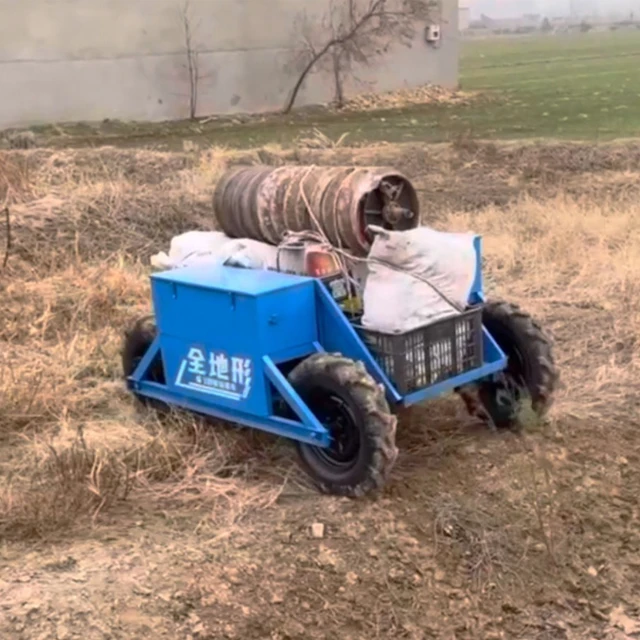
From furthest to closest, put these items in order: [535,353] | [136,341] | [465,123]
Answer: [465,123] → [136,341] → [535,353]

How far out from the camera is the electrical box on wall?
117 ft

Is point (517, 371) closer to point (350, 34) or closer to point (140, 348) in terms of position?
point (140, 348)

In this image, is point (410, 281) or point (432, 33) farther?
point (432, 33)

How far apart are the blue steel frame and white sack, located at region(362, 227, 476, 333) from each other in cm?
14

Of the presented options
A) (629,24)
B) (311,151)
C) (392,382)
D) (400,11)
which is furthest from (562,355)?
(629,24)

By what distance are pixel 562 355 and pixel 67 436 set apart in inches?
116

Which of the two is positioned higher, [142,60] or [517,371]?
[142,60]

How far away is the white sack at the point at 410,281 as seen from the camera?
14.5 feet

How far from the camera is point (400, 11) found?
33969mm

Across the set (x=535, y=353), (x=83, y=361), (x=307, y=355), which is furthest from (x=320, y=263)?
(x=83, y=361)

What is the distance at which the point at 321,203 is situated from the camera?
4.72 m

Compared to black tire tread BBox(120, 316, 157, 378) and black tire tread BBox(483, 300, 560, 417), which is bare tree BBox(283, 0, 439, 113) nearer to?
black tire tread BBox(120, 316, 157, 378)

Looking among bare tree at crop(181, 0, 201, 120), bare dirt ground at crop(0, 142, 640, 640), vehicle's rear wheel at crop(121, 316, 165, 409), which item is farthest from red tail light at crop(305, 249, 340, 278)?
bare tree at crop(181, 0, 201, 120)

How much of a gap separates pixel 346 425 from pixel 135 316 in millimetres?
3004
